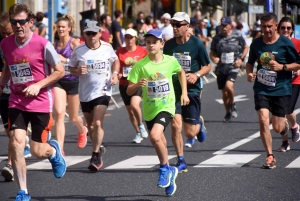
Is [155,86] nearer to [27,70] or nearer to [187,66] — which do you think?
[27,70]

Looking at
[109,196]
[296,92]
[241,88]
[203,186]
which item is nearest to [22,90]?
[109,196]

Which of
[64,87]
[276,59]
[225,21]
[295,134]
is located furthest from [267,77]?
[225,21]

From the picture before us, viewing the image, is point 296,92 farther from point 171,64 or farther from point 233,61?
point 233,61

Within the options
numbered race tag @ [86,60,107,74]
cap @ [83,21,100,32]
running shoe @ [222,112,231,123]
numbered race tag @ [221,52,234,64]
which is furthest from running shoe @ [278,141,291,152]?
numbered race tag @ [221,52,234,64]

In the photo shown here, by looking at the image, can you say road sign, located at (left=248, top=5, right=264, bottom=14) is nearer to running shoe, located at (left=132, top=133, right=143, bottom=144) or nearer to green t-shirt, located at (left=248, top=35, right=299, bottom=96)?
running shoe, located at (left=132, top=133, right=143, bottom=144)

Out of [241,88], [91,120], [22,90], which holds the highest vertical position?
[22,90]

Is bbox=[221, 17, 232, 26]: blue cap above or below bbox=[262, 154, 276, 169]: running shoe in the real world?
above

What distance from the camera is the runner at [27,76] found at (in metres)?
8.43

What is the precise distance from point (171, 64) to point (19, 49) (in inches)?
66.9

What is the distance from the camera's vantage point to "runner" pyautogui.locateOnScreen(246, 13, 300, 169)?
10492 millimetres

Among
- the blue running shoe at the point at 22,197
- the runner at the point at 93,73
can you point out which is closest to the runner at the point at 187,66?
the runner at the point at 93,73

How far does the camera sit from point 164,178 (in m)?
8.47

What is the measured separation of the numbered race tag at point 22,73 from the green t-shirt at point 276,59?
3220 mm

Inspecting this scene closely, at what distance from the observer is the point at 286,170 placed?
402 inches
